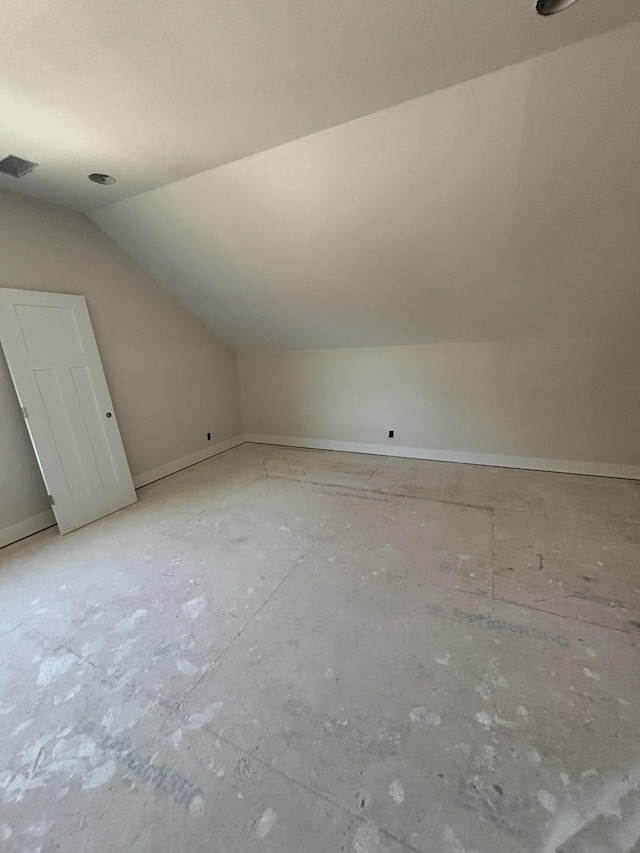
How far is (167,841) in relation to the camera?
101 centimetres

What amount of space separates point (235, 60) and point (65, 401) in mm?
2585

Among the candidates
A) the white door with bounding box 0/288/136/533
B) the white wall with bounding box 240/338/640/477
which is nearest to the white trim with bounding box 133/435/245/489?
the white door with bounding box 0/288/136/533

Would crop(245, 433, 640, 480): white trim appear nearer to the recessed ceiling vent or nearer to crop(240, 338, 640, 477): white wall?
crop(240, 338, 640, 477): white wall

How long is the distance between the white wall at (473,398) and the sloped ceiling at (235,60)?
233 centimetres

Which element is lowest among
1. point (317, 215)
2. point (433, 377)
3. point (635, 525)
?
point (635, 525)

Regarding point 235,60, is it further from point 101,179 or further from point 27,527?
point 27,527

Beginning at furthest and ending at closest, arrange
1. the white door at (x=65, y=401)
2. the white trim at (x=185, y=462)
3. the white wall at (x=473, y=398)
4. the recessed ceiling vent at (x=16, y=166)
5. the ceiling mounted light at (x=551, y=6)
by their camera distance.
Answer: the white trim at (x=185, y=462) < the white wall at (x=473, y=398) < the white door at (x=65, y=401) < the recessed ceiling vent at (x=16, y=166) < the ceiling mounted light at (x=551, y=6)

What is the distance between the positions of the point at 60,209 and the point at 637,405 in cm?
517

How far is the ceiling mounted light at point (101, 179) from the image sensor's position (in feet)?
7.56

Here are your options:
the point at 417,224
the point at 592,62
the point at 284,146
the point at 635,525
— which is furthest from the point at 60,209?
the point at 635,525

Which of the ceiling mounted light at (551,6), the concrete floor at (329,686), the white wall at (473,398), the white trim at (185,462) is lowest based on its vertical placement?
the concrete floor at (329,686)

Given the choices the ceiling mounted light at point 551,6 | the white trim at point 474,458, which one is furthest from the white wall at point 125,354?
the ceiling mounted light at point 551,6

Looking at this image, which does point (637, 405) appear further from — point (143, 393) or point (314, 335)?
point (143, 393)

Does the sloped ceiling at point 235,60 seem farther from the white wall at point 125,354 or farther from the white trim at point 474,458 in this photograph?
the white trim at point 474,458
